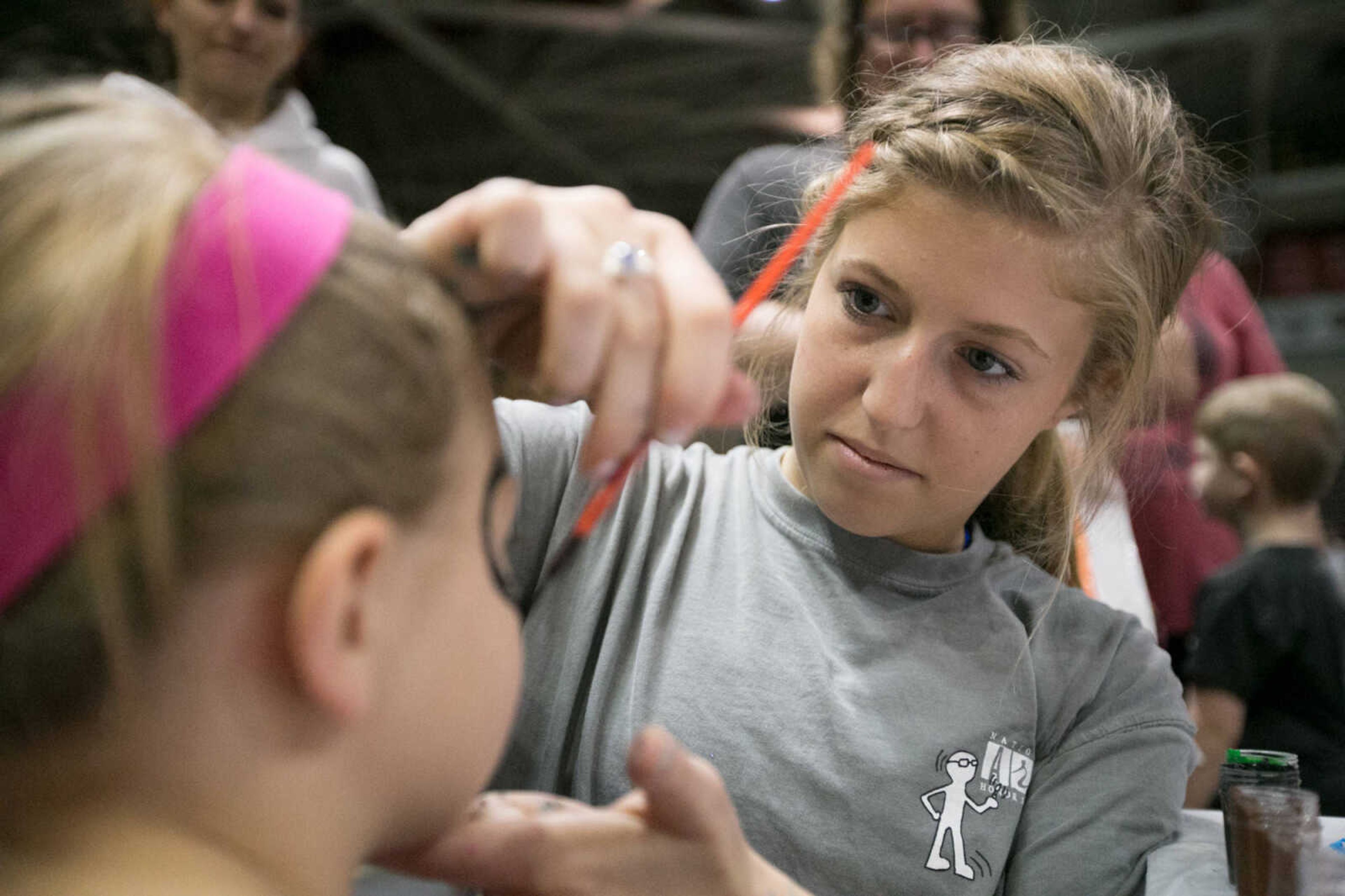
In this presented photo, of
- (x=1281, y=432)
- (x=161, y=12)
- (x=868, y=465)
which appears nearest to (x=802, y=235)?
(x=868, y=465)

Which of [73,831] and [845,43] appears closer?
[73,831]

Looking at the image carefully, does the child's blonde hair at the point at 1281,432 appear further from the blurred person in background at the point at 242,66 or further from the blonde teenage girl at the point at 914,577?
the blurred person in background at the point at 242,66

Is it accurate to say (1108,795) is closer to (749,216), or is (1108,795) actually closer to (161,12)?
(749,216)

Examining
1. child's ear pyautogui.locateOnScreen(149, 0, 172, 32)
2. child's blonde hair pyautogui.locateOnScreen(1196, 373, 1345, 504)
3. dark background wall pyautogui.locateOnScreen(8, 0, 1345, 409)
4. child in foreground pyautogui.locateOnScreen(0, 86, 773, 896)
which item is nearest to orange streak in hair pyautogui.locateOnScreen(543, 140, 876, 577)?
child in foreground pyautogui.locateOnScreen(0, 86, 773, 896)

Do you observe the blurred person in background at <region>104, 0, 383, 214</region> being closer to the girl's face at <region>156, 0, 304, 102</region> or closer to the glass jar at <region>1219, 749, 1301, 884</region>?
the girl's face at <region>156, 0, 304, 102</region>

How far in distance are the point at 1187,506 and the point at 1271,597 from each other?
246 mm

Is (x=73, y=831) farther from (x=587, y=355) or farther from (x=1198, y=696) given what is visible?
(x=1198, y=696)

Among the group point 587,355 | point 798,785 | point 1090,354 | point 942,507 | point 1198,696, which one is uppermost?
point 587,355

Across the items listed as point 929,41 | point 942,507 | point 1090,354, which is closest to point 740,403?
point 942,507

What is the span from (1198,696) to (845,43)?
1.21 m

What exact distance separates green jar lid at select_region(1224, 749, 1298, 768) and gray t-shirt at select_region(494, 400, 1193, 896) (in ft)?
0.12

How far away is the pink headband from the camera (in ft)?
1.52

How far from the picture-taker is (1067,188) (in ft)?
3.20

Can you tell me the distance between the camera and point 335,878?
1.76 feet
